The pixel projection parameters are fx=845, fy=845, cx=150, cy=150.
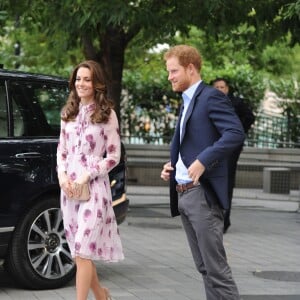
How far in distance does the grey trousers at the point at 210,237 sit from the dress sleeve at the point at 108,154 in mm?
719

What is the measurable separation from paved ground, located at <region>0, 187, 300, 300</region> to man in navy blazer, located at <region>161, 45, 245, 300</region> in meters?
1.69

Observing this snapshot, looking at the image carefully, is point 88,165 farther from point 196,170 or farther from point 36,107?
point 36,107

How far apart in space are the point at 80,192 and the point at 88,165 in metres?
0.19

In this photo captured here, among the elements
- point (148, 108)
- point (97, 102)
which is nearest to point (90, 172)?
point (97, 102)

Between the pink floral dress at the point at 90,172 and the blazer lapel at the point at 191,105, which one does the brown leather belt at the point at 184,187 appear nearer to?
the blazer lapel at the point at 191,105

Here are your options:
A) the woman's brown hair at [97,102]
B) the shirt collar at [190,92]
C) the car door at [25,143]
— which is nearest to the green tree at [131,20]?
the car door at [25,143]

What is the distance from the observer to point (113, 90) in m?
13.4

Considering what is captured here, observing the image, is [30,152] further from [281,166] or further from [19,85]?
[281,166]

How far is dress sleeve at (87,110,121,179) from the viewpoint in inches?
224

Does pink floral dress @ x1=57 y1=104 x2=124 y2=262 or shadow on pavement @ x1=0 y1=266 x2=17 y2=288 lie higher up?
pink floral dress @ x1=57 y1=104 x2=124 y2=262

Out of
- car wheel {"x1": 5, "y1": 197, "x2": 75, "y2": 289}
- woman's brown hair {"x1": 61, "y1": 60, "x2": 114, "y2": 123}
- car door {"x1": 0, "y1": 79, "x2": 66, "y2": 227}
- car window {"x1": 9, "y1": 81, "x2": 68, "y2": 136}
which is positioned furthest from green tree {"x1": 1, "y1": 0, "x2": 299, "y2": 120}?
woman's brown hair {"x1": 61, "y1": 60, "x2": 114, "y2": 123}

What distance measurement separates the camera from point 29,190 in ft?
22.6

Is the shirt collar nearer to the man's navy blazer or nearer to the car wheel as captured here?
the man's navy blazer

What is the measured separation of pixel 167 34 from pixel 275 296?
5.84 m
